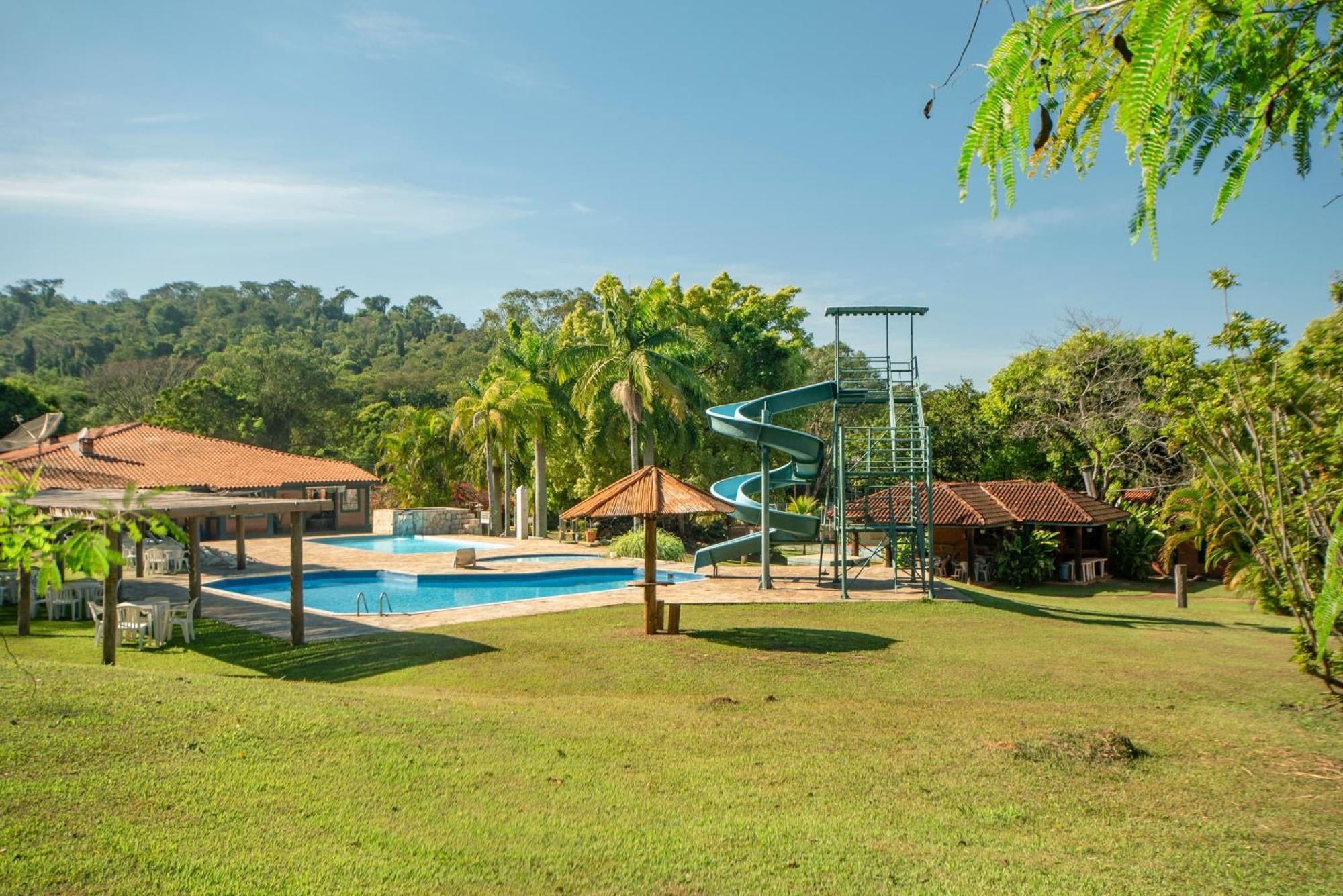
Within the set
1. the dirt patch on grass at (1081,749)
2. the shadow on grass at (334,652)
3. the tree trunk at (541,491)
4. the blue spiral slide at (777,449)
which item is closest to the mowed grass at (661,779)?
the dirt patch on grass at (1081,749)

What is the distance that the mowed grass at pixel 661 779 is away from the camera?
15.3 ft

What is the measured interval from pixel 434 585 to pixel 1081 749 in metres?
17.5

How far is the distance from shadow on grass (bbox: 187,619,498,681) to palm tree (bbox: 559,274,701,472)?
1498cm

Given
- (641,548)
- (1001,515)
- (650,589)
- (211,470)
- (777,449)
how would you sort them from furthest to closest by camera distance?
(211,470)
(641,548)
(1001,515)
(777,449)
(650,589)

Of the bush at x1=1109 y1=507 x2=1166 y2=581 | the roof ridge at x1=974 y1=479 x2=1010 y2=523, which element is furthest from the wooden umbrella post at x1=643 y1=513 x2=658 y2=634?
the bush at x1=1109 y1=507 x2=1166 y2=581

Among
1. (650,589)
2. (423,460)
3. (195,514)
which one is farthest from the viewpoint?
(423,460)

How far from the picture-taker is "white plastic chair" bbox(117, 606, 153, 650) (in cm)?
1240

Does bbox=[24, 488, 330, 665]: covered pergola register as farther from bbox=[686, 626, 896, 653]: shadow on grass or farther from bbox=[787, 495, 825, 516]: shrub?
bbox=[787, 495, 825, 516]: shrub

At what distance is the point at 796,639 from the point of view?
13.1 metres

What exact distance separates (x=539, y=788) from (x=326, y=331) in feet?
390

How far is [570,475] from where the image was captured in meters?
34.9

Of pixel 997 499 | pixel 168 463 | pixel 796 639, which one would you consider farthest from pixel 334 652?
pixel 168 463

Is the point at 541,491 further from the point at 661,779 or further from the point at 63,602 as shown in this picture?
the point at 661,779

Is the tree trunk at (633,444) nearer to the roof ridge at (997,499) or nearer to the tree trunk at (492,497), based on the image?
the tree trunk at (492,497)
